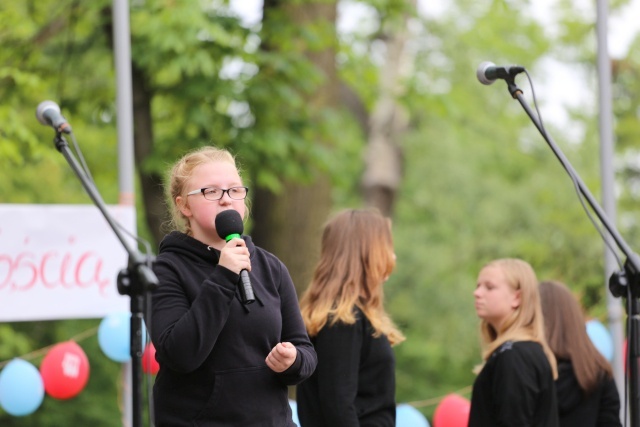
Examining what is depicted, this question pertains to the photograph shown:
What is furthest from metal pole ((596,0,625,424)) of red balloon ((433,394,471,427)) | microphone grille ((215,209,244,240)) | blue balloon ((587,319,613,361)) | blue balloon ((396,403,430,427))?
microphone grille ((215,209,244,240))

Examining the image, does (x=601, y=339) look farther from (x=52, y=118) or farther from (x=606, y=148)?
(x=52, y=118)

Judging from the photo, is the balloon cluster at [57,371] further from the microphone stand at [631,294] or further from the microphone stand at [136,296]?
the microphone stand at [631,294]

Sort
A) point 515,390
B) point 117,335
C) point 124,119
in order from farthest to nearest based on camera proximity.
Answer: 1. point 117,335
2. point 124,119
3. point 515,390

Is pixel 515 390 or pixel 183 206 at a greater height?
pixel 183 206

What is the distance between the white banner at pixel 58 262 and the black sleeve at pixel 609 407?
2566mm

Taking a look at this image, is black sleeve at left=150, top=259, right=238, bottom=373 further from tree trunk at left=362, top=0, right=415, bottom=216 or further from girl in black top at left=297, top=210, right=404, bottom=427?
tree trunk at left=362, top=0, right=415, bottom=216

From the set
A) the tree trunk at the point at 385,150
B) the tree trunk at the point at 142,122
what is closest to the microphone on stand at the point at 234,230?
the tree trunk at the point at 142,122

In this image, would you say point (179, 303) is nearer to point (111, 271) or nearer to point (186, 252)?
point (186, 252)

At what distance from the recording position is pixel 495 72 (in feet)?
12.6

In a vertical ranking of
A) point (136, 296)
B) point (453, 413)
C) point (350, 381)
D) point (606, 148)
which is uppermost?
point (606, 148)

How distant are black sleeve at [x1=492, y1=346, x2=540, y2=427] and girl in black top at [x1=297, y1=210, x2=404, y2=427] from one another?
498 millimetres

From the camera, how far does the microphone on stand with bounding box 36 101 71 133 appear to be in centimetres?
326

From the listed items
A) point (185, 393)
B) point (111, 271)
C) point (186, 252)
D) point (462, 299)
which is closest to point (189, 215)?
point (186, 252)

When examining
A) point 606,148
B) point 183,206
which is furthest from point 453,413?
point 183,206
